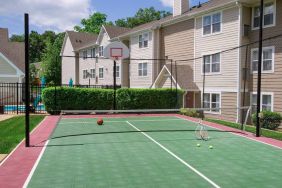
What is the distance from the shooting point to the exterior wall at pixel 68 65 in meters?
53.8

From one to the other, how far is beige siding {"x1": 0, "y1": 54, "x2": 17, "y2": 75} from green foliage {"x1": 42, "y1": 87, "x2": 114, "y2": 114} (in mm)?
13160

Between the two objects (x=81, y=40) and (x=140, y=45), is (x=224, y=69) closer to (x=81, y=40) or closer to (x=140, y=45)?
(x=140, y=45)

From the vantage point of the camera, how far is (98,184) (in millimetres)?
7281

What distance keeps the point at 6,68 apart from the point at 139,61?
524 inches

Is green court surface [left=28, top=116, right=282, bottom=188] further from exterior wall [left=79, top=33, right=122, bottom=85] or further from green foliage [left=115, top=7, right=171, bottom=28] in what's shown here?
green foliage [left=115, top=7, right=171, bottom=28]

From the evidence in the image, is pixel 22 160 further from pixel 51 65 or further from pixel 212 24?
pixel 51 65

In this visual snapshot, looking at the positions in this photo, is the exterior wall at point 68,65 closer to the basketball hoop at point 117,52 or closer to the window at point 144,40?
the window at point 144,40

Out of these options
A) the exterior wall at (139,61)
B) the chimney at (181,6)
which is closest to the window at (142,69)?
the exterior wall at (139,61)

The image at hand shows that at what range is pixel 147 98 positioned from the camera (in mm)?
25641

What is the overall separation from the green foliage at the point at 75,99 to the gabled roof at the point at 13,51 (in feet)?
46.6

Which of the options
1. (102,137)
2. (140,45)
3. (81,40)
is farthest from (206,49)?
(81,40)

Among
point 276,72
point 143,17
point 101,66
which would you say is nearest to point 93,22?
point 143,17

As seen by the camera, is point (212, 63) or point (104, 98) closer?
point (104, 98)

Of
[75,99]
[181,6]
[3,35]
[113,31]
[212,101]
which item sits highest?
[181,6]
